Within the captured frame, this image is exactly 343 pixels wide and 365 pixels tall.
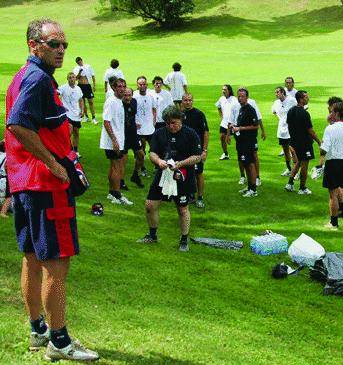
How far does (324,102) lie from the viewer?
25.3m

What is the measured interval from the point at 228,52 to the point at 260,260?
36.7 m

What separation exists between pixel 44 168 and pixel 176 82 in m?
16.6

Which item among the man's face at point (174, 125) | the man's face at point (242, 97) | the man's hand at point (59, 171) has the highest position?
the man's hand at point (59, 171)

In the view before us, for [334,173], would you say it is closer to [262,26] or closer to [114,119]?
[114,119]

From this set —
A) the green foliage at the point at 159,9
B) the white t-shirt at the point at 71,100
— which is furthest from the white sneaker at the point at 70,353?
the green foliage at the point at 159,9

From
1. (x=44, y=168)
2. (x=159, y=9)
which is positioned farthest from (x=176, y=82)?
(x=159, y=9)

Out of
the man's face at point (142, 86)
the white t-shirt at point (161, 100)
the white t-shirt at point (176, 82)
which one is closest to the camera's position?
the man's face at point (142, 86)

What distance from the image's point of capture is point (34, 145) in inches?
177

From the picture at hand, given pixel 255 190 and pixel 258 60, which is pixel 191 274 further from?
pixel 258 60

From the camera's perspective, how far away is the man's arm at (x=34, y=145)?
4.50m

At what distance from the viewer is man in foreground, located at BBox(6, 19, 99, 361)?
453cm

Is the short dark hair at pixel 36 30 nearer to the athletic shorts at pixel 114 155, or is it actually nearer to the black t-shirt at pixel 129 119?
the athletic shorts at pixel 114 155

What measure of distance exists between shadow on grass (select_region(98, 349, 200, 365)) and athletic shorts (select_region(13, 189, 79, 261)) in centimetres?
102

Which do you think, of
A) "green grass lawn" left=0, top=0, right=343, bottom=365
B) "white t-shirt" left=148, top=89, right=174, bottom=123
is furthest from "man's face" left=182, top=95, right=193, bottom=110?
"white t-shirt" left=148, top=89, right=174, bottom=123
